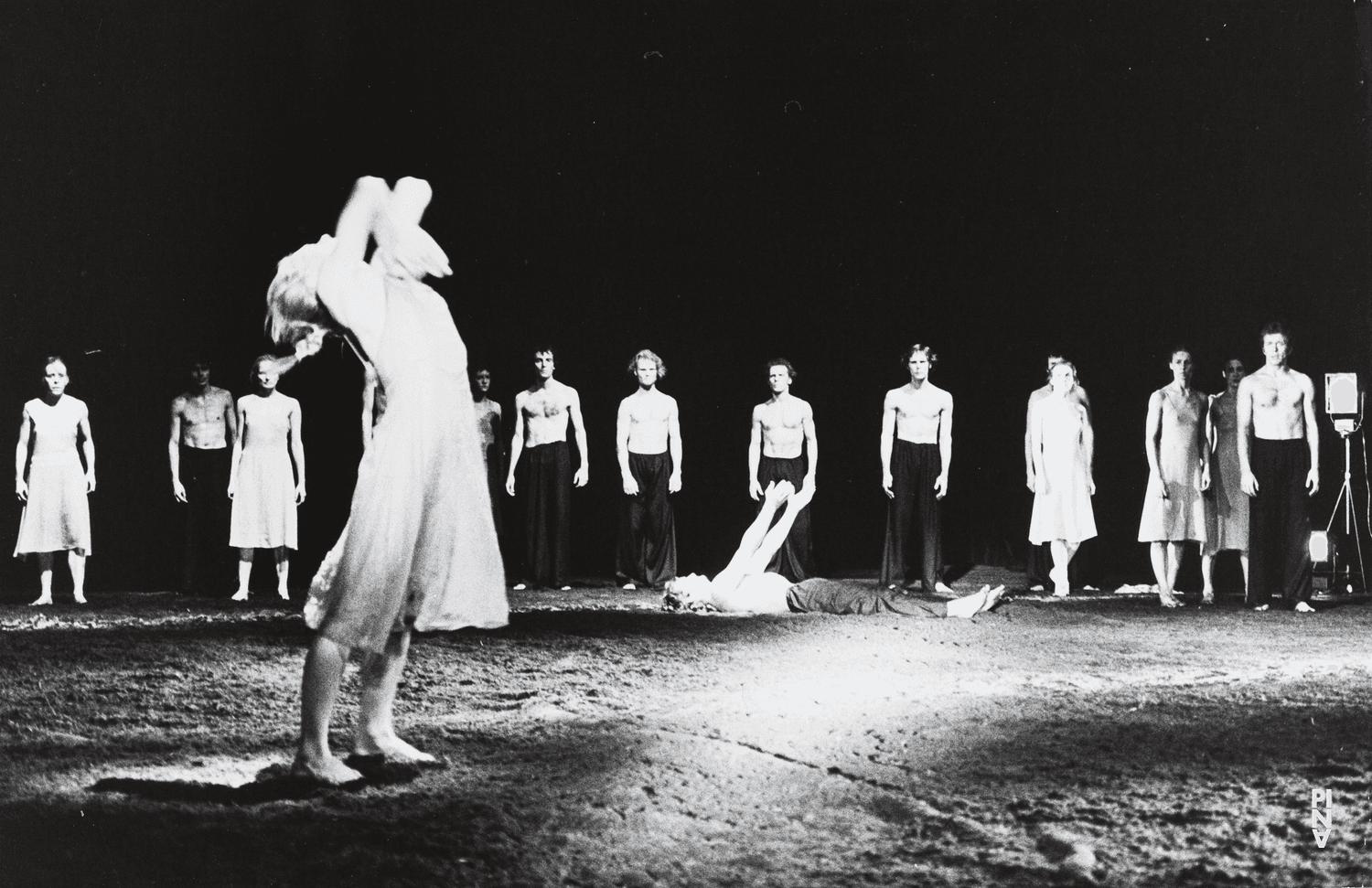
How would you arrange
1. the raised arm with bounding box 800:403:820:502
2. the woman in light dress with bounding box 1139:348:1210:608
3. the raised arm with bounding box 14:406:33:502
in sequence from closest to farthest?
the raised arm with bounding box 14:406:33:502 < the woman in light dress with bounding box 1139:348:1210:608 < the raised arm with bounding box 800:403:820:502

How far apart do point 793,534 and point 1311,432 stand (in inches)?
144

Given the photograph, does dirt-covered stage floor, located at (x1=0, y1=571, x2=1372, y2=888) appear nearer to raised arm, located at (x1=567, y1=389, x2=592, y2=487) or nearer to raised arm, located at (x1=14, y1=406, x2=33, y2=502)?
raised arm, located at (x1=14, y1=406, x2=33, y2=502)

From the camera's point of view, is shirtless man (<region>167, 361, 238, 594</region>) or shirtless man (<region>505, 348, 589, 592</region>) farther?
shirtless man (<region>505, 348, 589, 592</region>)

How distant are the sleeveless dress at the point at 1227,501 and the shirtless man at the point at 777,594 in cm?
193

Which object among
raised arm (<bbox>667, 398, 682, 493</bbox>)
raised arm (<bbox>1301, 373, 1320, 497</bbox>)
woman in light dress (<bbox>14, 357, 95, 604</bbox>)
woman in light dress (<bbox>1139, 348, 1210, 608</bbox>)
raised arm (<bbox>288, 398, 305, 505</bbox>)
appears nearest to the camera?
raised arm (<bbox>1301, 373, 1320, 497</bbox>)

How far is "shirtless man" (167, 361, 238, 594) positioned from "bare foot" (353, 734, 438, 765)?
5.68 meters

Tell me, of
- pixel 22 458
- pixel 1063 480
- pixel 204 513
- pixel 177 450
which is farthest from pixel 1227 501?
pixel 22 458

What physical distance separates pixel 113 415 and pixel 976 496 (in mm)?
7182

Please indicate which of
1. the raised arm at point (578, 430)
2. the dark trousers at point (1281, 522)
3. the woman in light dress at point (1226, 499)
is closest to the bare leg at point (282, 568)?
the raised arm at point (578, 430)

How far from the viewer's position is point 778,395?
352 inches

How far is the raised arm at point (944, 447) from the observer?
27.4ft

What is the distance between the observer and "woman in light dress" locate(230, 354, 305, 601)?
793cm

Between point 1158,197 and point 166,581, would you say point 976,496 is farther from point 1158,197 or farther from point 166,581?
point 166,581

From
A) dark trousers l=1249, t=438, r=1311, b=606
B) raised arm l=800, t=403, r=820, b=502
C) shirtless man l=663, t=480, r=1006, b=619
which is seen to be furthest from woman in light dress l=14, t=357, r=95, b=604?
dark trousers l=1249, t=438, r=1311, b=606
